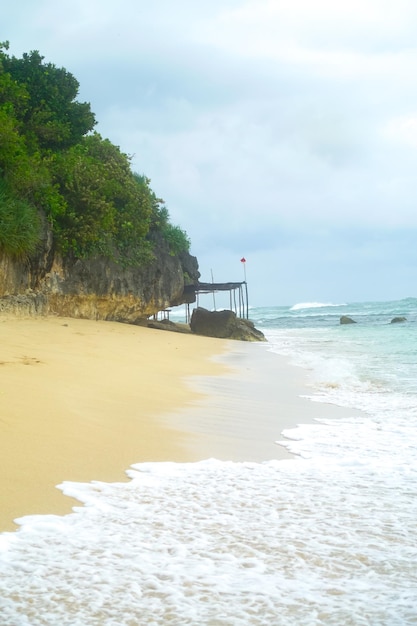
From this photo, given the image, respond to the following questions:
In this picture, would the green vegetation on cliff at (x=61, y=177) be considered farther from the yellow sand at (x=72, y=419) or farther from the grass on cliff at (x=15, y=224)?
the yellow sand at (x=72, y=419)

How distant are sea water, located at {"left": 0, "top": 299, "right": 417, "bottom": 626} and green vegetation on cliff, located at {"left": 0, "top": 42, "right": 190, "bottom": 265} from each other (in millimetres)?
12579

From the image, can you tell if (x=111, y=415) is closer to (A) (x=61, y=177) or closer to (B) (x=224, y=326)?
(A) (x=61, y=177)

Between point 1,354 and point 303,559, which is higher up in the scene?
point 1,354

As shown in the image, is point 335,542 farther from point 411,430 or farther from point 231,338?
point 231,338

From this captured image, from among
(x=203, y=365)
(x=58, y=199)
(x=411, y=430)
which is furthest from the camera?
(x=58, y=199)

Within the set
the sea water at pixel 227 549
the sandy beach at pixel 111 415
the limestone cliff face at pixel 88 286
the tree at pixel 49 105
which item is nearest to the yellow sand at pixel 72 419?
the sandy beach at pixel 111 415

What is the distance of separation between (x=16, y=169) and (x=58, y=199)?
96.2 inches

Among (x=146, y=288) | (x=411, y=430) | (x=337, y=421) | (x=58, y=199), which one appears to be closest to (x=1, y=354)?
(x=337, y=421)

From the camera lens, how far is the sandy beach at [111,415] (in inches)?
159

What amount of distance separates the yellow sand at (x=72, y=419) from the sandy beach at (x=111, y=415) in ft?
0.04

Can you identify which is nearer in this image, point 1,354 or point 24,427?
point 24,427

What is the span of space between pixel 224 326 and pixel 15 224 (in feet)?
47.5

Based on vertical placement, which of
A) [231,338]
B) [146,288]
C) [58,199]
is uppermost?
[58,199]

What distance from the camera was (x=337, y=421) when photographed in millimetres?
6516
